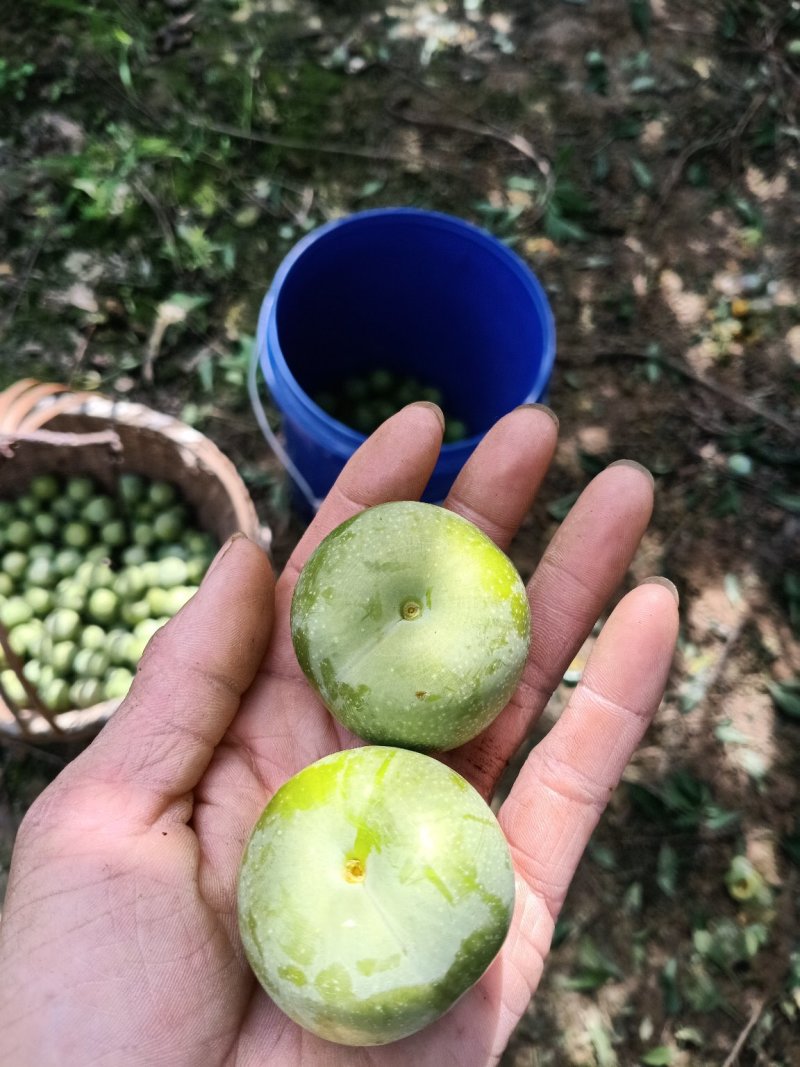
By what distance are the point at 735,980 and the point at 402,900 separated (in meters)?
2.14

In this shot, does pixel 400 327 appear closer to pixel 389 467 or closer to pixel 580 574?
pixel 389 467

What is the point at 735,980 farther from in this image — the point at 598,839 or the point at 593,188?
the point at 593,188

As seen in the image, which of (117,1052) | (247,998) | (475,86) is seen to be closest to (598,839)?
(247,998)

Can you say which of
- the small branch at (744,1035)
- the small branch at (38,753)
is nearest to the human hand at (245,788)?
the small branch at (38,753)

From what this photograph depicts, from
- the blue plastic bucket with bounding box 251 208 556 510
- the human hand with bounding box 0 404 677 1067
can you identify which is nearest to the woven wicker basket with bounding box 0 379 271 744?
the blue plastic bucket with bounding box 251 208 556 510

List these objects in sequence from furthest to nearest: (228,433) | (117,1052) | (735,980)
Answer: (228,433) < (735,980) < (117,1052)

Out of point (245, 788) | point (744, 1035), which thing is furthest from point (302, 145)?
point (744, 1035)

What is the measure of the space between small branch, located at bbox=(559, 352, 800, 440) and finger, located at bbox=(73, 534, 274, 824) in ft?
7.77

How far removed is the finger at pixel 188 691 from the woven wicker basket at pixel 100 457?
0.57m

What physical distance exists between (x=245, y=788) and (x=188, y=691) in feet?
0.96

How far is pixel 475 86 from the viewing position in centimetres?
457

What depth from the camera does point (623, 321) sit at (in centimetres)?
412

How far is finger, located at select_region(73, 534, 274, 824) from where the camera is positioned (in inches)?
79.1

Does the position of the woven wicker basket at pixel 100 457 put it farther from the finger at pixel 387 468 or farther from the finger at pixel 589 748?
the finger at pixel 589 748
